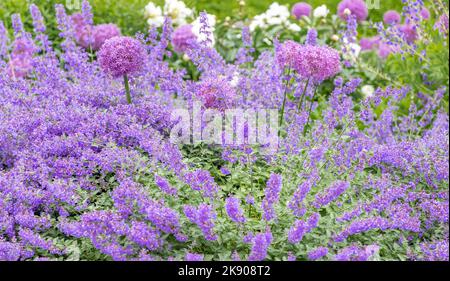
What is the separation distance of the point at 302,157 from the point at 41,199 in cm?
109

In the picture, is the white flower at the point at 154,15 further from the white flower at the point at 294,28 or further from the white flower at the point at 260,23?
the white flower at the point at 294,28

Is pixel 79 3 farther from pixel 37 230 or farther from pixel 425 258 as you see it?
pixel 425 258

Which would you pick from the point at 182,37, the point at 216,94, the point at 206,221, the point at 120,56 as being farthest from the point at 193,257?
the point at 182,37

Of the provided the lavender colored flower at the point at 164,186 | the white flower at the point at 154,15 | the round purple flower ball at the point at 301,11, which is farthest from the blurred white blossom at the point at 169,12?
the lavender colored flower at the point at 164,186

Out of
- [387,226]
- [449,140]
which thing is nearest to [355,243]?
[387,226]

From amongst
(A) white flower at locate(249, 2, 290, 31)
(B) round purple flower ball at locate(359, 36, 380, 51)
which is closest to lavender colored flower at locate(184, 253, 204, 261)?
(A) white flower at locate(249, 2, 290, 31)

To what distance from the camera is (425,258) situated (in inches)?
95.3

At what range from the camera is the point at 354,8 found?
600 centimetres

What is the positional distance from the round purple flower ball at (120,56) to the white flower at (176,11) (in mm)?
2715

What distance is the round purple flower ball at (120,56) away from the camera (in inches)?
122

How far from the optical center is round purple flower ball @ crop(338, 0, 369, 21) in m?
5.91

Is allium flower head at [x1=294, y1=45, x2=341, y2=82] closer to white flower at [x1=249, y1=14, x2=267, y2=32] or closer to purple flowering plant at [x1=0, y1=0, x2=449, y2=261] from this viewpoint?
purple flowering plant at [x1=0, y1=0, x2=449, y2=261]

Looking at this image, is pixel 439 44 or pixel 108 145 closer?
pixel 108 145

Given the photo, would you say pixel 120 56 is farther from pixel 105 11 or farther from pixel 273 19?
pixel 105 11
